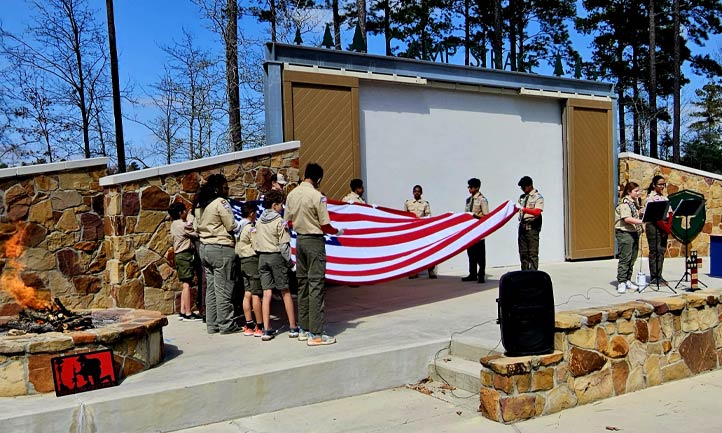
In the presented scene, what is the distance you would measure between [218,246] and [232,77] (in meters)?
11.3

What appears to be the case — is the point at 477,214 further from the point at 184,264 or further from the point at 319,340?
the point at 184,264

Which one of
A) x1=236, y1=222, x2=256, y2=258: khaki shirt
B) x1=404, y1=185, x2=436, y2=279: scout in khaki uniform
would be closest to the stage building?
x1=404, y1=185, x2=436, y2=279: scout in khaki uniform

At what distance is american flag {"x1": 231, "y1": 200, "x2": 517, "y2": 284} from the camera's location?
25.0 ft

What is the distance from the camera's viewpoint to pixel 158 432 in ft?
15.5

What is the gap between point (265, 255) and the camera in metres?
6.42

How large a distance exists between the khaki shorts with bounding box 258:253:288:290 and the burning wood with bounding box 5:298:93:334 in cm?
169

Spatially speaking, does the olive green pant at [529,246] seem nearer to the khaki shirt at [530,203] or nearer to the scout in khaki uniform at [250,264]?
the khaki shirt at [530,203]

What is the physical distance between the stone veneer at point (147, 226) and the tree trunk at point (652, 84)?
773 inches

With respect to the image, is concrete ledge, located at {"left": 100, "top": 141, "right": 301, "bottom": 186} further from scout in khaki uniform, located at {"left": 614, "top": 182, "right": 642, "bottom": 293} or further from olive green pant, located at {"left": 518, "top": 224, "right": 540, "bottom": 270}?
scout in khaki uniform, located at {"left": 614, "top": 182, "right": 642, "bottom": 293}

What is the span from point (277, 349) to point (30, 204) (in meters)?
4.24

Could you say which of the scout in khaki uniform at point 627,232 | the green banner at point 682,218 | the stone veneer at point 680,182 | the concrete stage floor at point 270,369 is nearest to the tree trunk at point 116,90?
the concrete stage floor at point 270,369

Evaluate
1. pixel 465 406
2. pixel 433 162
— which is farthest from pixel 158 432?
pixel 433 162

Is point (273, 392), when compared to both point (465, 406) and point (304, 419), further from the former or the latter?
point (465, 406)

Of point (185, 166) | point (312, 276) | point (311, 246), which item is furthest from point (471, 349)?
point (185, 166)
